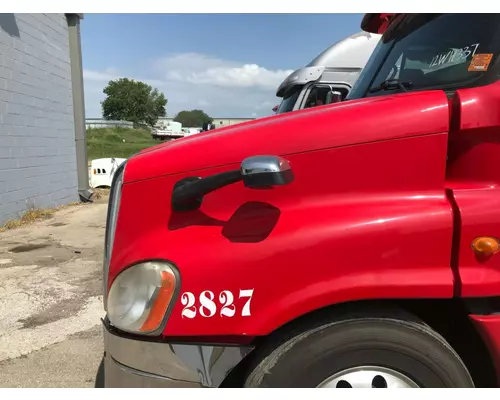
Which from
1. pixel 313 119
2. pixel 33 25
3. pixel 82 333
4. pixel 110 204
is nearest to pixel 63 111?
pixel 33 25

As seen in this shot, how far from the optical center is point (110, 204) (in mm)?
2232

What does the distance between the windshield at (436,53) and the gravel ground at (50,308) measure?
2807mm

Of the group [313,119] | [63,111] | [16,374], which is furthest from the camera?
[63,111]

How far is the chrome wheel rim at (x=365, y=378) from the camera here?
1738 mm

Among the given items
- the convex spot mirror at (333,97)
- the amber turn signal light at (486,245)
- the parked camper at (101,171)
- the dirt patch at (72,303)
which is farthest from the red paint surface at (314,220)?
the parked camper at (101,171)

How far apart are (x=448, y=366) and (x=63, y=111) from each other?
1068 cm

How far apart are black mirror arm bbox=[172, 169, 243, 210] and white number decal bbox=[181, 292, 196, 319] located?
0.35 metres

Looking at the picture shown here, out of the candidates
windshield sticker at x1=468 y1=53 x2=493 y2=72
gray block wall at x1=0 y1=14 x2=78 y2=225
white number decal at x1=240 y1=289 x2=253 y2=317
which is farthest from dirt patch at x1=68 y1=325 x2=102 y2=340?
gray block wall at x1=0 y1=14 x2=78 y2=225

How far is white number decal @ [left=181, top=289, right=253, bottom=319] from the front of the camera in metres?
1.70

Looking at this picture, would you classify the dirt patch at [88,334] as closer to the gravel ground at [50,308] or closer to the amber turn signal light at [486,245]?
the gravel ground at [50,308]

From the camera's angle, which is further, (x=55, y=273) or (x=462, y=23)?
(x=55, y=273)

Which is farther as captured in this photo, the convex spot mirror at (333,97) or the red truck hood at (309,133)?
the convex spot mirror at (333,97)

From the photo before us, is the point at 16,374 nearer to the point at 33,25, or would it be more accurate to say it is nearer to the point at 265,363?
the point at 265,363
